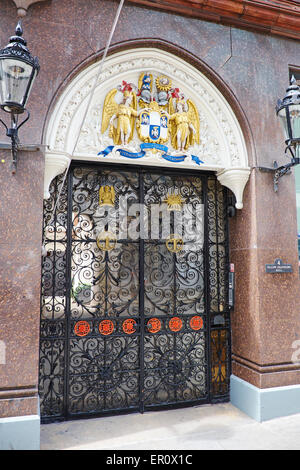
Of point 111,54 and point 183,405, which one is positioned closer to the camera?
point 111,54

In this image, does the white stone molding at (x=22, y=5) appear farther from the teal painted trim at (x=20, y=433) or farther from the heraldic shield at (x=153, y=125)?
the teal painted trim at (x=20, y=433)

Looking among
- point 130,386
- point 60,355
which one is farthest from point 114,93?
point 130,386

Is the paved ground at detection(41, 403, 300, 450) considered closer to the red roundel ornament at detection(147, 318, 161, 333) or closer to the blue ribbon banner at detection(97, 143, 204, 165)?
the red roundel ornament at detection(147, 318, 161, 333)

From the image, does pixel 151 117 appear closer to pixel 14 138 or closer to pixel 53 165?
pixel 53 165

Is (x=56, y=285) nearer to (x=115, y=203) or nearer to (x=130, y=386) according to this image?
(x=115, y=203)

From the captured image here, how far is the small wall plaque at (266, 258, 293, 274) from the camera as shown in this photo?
452 cm

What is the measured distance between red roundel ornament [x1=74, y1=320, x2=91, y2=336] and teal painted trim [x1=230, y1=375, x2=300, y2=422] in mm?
2285

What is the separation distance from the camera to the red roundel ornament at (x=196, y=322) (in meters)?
4.75

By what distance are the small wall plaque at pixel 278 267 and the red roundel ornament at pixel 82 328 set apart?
256 centimetres

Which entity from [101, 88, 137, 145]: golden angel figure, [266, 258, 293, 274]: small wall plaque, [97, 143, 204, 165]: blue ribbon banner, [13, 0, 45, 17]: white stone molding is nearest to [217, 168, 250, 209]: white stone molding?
A: [97, 143, 204, 165]: blue ribbon banner

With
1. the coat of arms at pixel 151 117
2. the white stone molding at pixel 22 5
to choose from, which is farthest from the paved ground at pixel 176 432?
the white stone molding at pixel 22 5

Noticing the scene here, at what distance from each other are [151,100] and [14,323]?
3.38 meters

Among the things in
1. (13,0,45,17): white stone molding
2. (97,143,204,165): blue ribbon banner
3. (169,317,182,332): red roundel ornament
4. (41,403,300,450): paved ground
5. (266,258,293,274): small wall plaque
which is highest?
(13,0,45,17): white stone molding

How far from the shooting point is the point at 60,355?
4.24 m
